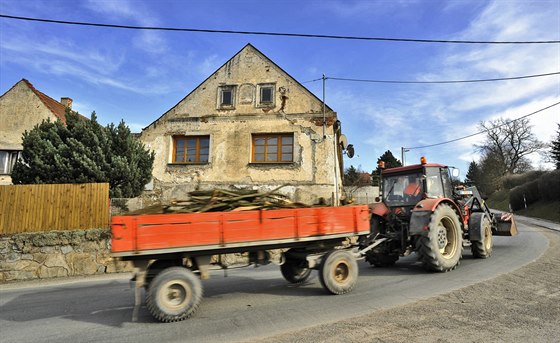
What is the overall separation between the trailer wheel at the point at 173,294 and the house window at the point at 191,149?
1258 cm

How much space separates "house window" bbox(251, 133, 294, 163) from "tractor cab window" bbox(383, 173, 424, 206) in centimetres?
754

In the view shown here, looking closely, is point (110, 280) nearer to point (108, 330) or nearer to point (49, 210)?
point (49, 210)

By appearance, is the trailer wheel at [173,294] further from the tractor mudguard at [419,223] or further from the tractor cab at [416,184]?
the tractor cab at [416,184]

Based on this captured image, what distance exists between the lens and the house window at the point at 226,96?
17219 millimetres

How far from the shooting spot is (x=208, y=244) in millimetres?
4902

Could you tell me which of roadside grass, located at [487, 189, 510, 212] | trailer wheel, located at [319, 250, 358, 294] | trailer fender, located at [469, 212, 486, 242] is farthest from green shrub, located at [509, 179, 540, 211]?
trailer wheel, located at [319, 250, 358, 294]

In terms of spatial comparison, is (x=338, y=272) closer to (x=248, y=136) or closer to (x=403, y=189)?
(x=403, y=189)

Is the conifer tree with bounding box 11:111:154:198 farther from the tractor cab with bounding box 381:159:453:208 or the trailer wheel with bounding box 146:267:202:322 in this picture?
the tractor cab with bounding box 381:159:453:208

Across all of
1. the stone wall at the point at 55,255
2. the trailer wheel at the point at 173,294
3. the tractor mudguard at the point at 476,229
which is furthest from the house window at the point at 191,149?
the trailer wheel at the point at 173,294

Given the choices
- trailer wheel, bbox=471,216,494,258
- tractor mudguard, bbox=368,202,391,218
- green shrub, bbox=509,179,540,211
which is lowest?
trailer wheel, bbox=471,216,494,258

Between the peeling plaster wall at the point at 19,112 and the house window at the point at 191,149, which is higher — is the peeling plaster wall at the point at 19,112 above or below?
above

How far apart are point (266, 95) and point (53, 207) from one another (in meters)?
10.2

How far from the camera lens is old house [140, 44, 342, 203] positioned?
16.3m

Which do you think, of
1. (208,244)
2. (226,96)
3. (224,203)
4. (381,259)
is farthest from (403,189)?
(226,96)
